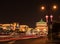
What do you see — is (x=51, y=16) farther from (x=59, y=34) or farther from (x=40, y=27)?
(x=40, y=27)

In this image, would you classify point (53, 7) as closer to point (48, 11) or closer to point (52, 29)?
point (48, 11)

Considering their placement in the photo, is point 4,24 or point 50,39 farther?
point 4,24

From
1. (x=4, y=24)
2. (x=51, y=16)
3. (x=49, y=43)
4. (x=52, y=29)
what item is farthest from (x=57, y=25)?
(x=4, y=24)

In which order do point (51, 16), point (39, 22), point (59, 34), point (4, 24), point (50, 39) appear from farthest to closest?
point (39, 22)
point (4, 24)
point (51, 16)
point (50, 39)
point (59, 34)

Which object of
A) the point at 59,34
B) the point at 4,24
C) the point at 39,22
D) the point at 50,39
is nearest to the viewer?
the point at 59,34

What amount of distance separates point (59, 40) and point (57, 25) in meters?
1.03

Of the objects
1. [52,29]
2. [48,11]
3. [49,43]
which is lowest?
[49,43]

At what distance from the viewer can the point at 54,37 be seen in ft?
49.6

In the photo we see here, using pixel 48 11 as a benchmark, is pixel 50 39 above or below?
below

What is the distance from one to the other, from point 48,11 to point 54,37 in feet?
21.6

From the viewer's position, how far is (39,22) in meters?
156

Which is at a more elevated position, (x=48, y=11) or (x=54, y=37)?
(x=48, y=11)

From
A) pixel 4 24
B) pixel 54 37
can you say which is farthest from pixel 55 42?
pixel 4 24

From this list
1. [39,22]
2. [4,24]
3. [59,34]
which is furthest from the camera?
[39,22]
